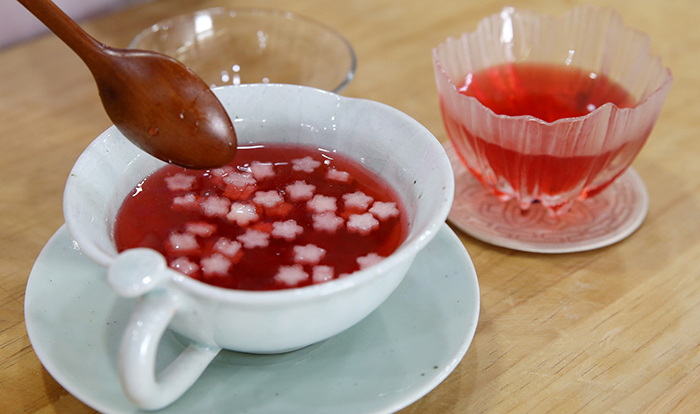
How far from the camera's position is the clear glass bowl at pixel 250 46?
1281 millimetres

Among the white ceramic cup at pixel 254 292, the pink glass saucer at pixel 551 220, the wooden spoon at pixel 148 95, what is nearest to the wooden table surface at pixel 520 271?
the pink glass saucer at pixel 551 220

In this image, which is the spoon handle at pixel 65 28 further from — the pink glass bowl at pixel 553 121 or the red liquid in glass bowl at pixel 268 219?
the pink glass bowl at pixel 553 121

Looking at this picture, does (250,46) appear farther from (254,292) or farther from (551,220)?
(254,292)

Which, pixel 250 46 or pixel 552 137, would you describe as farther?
pixel 250 46

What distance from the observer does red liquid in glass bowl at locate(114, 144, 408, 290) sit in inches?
27.7

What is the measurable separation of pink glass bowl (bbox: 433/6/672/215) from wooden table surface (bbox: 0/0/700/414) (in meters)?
0.11

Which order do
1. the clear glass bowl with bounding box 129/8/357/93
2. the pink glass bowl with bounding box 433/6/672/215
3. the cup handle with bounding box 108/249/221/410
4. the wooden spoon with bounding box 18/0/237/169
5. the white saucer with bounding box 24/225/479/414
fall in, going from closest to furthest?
the cup handle with bounding box 108/249/221/410 → the white saucer with bounding box 24/225/479/414 → the wooden spoon with bounding box 18/0/237/169 → the pink glass bowl with bounding box 433/6/672/215 → the clear glass bowl with bounding box 129/8/357/93

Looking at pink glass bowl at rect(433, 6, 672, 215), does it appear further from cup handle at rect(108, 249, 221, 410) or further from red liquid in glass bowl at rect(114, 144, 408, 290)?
cup handle at rect(108, 249, 221, 410)

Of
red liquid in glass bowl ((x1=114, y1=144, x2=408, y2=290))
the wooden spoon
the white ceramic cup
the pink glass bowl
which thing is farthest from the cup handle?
the pink glass bowl

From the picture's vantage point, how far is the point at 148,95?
0.75 meters

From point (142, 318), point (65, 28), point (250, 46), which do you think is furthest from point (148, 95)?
point (250, 46)

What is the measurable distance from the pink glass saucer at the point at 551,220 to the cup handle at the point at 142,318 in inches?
21.0

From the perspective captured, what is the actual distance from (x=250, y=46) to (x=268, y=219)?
686 mm

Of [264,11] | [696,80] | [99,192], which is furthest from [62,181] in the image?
[696,80]
